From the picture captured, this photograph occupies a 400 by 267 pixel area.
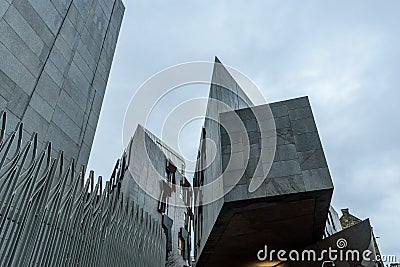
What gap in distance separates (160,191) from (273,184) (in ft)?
75.6

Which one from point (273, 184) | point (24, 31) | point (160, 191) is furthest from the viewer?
point (160, 191)

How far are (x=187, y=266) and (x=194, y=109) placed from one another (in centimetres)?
1763

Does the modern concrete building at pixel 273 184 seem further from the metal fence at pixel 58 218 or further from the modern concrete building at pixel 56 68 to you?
the modern concrete building at pixel 56 68

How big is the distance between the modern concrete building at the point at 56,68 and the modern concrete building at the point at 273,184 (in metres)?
5.42

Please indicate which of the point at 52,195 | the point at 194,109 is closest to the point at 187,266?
the point at 194,109

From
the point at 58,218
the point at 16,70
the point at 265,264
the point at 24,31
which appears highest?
the point at 24,31

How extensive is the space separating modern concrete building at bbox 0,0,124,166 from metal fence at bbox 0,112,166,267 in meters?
3.36

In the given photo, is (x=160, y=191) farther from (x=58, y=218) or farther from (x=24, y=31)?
(x=58, y=218)

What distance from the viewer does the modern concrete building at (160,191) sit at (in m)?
26.4

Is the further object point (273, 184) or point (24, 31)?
point (273, 184)

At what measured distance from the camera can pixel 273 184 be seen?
920cm

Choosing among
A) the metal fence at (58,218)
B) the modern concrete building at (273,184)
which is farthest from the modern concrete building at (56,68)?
the modern concrete building at (273,184)

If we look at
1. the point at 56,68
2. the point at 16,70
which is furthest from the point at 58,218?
the point at 56,68

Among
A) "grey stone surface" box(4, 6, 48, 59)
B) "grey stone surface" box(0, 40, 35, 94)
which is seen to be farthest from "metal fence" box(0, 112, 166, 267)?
"grey stone surface" box(4, 6, 48, 59)
